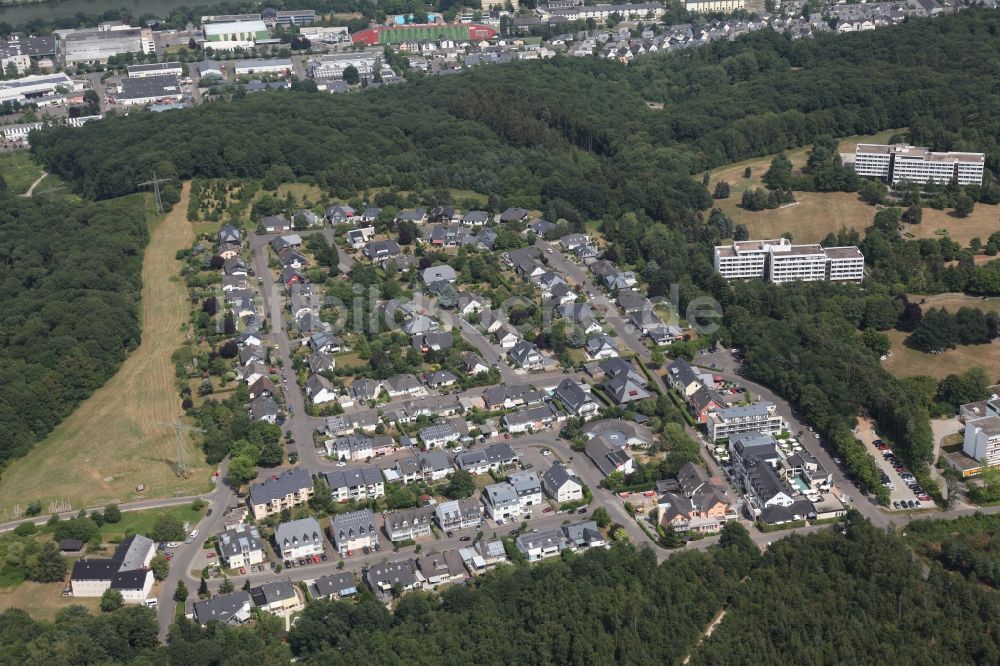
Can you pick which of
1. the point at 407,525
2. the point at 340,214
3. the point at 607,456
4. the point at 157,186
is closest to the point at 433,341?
the point at 607,456

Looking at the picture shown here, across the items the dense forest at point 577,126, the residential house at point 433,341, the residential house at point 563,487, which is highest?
the dense forest at point 577,126

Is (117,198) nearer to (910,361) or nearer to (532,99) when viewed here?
(532,99)

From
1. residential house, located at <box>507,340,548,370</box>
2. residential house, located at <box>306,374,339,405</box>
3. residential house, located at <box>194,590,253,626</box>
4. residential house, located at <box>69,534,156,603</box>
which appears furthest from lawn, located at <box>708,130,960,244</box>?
residential house, located at <box>69,534,156,603</box>

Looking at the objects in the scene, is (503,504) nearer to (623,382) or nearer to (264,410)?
(623,382)

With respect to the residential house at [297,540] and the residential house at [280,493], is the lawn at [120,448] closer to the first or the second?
the residential house at [280,493]

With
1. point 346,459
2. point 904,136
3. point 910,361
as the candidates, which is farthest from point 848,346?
point 904,136

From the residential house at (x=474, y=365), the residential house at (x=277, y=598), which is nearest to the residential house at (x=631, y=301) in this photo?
the residential house at (x=474, y=365)
